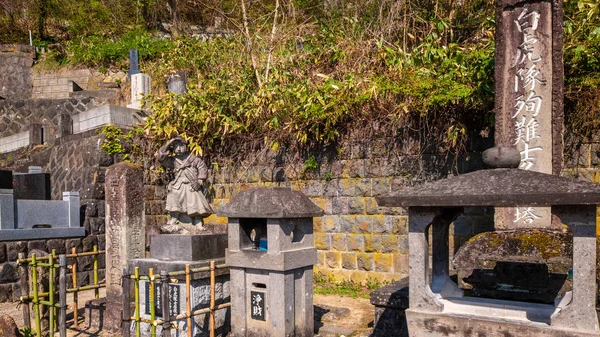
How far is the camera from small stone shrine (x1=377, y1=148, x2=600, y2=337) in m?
3.37

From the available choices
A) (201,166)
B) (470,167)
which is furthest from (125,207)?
(470,167)

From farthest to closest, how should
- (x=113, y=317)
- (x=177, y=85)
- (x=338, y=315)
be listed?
1. (x=177, y=85)
2. (x=113, y=317)
3. (x=338, y=315)

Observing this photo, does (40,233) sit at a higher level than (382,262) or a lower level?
higher

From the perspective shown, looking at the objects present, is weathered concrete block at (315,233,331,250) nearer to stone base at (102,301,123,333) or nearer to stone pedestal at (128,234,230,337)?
stone pedestal at (128,234,230,337)

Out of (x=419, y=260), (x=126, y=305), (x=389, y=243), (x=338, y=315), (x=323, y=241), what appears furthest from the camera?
(x=323, y=241)

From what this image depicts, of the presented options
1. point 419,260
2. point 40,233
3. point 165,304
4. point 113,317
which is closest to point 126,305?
point 165,304

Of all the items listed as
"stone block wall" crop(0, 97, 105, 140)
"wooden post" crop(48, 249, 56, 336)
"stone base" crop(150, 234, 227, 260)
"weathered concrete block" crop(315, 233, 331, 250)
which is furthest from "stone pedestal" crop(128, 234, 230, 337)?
"stone block wall" crop(0, 97, 105, 140)

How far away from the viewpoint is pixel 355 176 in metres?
8.77

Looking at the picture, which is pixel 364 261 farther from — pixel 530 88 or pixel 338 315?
pixel 530 88

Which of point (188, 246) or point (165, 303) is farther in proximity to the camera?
point (188, 246)

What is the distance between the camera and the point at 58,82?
2014 cm

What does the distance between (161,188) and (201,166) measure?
454 centimetres

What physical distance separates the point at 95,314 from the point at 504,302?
5.68 m

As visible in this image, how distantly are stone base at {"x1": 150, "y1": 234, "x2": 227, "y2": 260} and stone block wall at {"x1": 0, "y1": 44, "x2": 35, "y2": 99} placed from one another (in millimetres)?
17113
